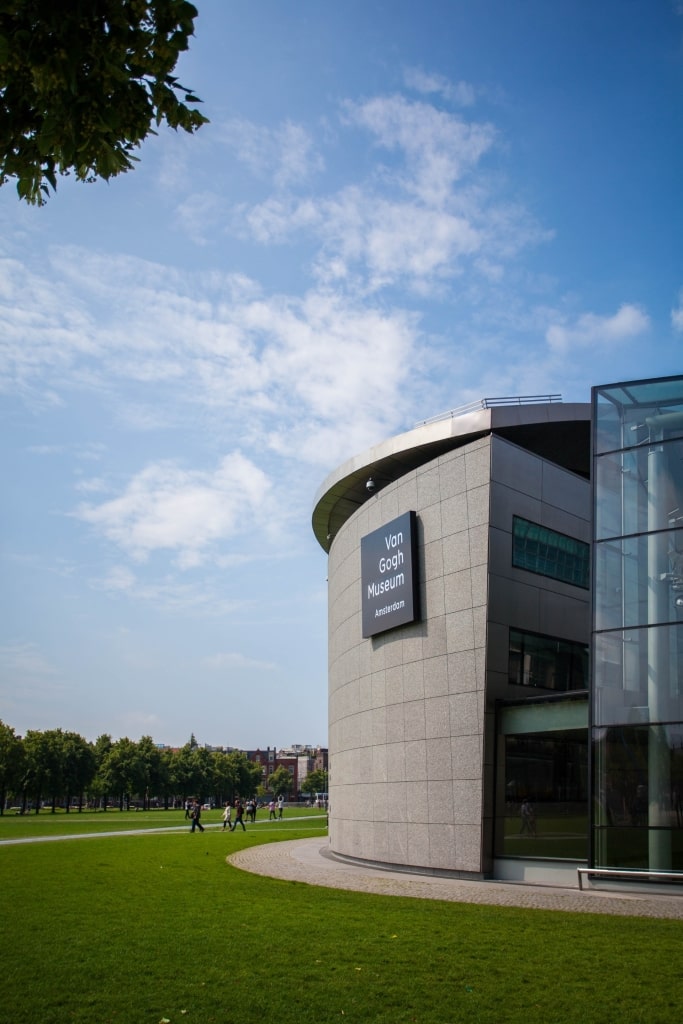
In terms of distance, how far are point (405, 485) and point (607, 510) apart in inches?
276

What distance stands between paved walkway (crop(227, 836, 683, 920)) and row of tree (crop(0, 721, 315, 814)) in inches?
2328

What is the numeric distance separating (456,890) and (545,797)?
11.0 feet

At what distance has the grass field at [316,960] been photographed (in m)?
8.66

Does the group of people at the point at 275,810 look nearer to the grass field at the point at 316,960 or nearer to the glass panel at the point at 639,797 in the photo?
the grass field at the point at 316,960

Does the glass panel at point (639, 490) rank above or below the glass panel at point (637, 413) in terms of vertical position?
below

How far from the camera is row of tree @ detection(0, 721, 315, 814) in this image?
81.6m

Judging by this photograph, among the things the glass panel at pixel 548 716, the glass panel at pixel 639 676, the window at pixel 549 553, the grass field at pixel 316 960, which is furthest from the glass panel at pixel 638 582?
the grass field at pixel 316 960

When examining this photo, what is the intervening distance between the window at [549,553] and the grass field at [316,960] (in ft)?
31.3

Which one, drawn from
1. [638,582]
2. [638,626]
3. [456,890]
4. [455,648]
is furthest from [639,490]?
[456,890]

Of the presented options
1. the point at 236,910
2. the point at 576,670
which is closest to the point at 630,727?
the point at 576,670

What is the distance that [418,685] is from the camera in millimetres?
23609

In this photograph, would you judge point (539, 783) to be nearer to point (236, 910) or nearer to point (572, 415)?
point (236, 910)

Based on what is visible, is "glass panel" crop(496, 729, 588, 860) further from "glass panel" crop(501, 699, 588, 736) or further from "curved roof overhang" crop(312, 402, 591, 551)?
"curved roof overhang" crop(312, 402, 591, 551)

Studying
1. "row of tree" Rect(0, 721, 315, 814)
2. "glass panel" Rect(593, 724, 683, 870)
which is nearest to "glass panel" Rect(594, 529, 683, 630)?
"glass panel" Rect(593, 724, 683, 870)
